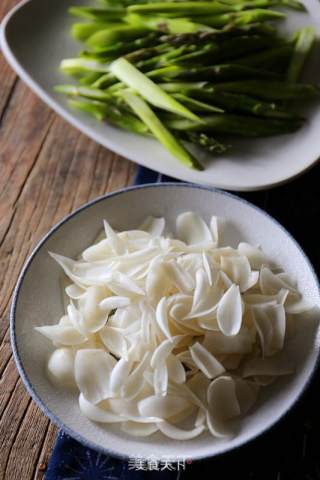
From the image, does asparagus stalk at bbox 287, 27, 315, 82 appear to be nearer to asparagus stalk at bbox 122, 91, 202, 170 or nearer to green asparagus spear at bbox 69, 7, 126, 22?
asparagus stalk at bbox 122, 91, 202, 170

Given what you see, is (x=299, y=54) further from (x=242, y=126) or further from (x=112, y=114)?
(x=112, y=114)

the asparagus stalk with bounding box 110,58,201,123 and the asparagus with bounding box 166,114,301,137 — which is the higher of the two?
the asparagus stalk with bounding box 110,58,201,123

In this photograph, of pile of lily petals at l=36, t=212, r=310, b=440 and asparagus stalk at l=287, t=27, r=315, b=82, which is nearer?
pile of lily petals at l=36, t=212, r=310, b=440

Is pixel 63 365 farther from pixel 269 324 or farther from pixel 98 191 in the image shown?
pixel 98 191

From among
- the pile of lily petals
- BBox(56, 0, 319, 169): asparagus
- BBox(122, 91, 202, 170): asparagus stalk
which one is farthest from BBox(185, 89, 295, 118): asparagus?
the pile of lily petals

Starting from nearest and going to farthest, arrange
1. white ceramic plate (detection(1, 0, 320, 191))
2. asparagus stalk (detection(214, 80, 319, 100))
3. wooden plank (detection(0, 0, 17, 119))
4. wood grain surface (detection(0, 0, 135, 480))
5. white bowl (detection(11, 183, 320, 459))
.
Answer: white bowl (detection(11, 183, 320, 459))
wood grain surface (detection(0, 0, 135, 480))
white ceramic plate (detection(1, 0, 320, 191))
asparagus stalk (detection(214, 80, 319, 100))
wooden plank (detection(0, 0, 17, 119))

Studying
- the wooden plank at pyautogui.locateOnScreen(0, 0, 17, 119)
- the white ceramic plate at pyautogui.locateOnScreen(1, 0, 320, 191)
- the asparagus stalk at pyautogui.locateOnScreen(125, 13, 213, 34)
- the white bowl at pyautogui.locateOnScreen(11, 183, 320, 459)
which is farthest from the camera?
the wooden plank at pyautogui.locateOnScreen(0, 0, 17, 119)
